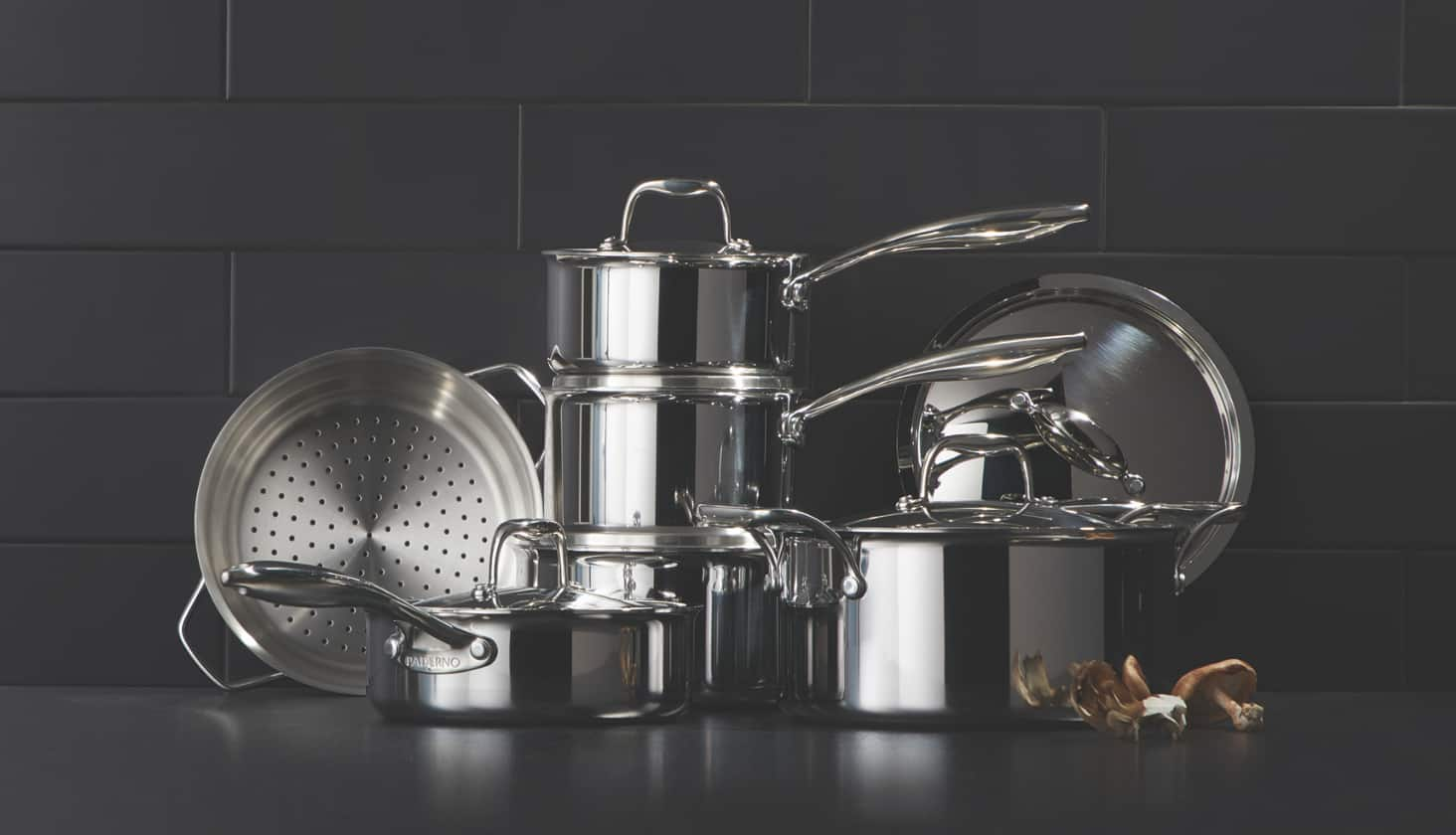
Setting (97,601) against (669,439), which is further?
(97,601)

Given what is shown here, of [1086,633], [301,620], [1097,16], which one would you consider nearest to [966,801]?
[1086,633]

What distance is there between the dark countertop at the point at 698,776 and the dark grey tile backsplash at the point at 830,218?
0.68ft

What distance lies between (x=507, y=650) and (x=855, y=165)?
0.52 metres

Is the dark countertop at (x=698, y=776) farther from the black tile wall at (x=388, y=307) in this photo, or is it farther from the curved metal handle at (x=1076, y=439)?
the black tile wall at (x=388, y=307)

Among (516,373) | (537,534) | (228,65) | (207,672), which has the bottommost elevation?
(207,672)

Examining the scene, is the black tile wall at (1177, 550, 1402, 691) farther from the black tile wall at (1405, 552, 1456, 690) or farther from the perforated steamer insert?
the perforated steamer insert

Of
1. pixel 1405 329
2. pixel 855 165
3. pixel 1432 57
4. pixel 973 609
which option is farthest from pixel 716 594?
pixel 1432 57

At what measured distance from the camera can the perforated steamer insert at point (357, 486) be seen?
45.5 inches

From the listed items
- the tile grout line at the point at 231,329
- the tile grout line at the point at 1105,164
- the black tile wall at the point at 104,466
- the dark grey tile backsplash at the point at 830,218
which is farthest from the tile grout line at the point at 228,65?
the tile grout line at the point at 1105,164

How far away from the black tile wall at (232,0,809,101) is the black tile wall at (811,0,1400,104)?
0.05 metres

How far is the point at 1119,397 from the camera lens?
121cm

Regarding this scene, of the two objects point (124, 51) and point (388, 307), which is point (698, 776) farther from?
point (124, 51)

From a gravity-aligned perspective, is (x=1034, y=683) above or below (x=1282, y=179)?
below

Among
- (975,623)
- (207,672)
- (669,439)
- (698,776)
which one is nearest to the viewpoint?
(698,776)
